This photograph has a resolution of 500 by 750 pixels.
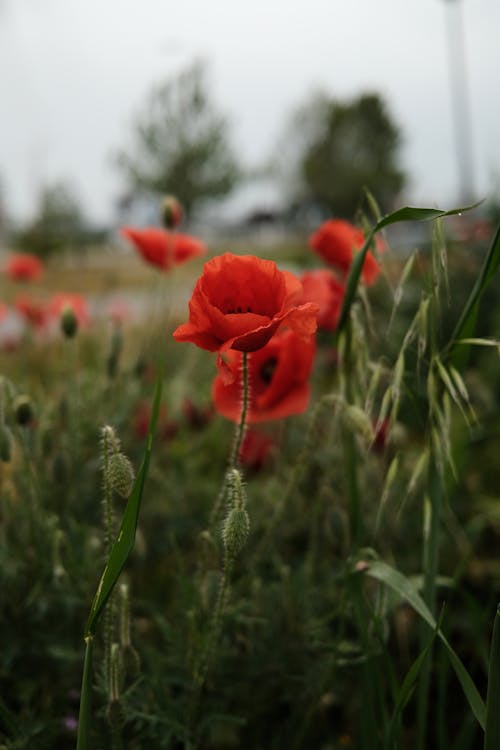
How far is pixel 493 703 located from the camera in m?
0.81

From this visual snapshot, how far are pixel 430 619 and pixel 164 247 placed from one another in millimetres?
1264

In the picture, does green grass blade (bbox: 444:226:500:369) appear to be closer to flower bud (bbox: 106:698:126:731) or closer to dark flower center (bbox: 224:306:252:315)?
dark flower center (bbox: 224:306:252:315)

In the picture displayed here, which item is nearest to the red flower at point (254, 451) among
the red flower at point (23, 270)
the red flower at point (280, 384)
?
the red flower at point (280, 384)

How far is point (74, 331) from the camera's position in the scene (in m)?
1.54

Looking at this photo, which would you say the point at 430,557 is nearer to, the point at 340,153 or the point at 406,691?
the point at 406,691

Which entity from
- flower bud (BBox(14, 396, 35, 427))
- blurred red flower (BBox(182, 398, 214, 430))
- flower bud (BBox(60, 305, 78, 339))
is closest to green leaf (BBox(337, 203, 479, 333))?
flower bud (BBox(14, 396, 35, 427))

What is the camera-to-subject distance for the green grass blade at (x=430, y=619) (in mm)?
882

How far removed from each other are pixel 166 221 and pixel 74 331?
0.52 m

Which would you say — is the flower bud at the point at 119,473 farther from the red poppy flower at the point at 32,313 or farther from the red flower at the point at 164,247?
the red poppy flower at the point at 32,313

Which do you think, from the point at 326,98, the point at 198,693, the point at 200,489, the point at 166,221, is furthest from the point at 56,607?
the point at 326,98

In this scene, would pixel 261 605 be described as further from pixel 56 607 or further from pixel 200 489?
pixel 200 489

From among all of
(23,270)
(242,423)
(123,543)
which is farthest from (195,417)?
(23,270)

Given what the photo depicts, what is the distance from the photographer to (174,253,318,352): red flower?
0.84 metres

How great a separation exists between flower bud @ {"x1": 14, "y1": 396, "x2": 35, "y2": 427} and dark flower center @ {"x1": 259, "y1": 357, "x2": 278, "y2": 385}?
15.3 inches
